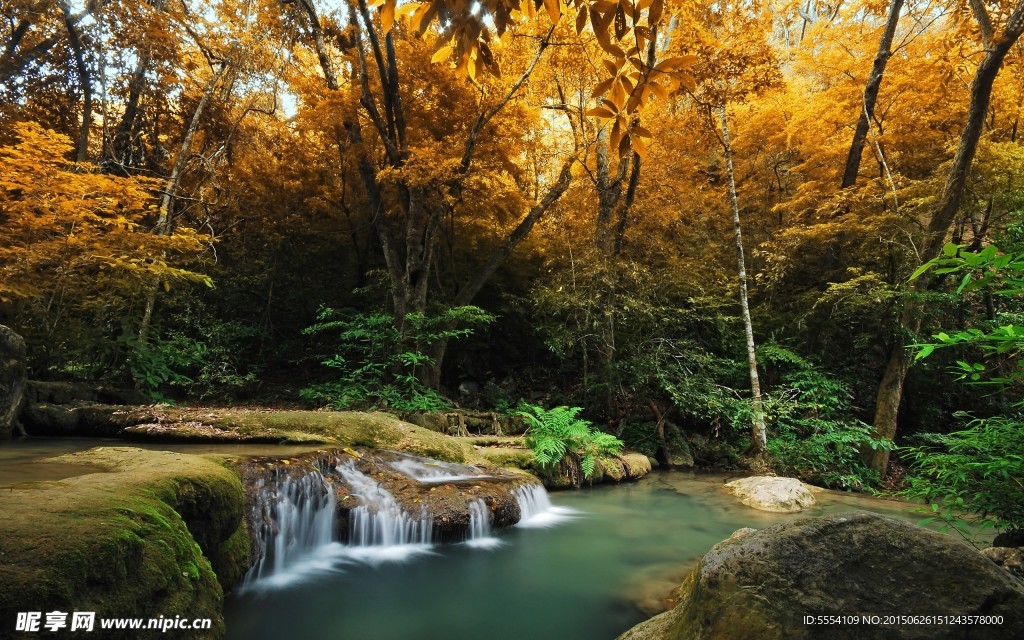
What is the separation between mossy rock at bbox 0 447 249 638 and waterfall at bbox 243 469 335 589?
0.62 m

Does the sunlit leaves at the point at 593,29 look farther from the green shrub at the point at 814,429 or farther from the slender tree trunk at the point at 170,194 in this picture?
the green shrub at the point at 814,429

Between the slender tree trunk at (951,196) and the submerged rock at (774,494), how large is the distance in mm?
2655

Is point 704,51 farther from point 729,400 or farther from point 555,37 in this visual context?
point 729,400

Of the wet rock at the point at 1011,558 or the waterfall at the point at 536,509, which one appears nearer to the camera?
the wet rock at the point at 1011,558

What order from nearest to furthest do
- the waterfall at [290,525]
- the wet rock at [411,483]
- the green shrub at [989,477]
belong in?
the green shrub at [989,477]
the waterfall at [290,525]
the wet rock at [411,483]

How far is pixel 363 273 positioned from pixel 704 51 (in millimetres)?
9549

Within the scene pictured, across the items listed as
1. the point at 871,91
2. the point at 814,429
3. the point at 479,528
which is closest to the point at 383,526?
the point at 479,528

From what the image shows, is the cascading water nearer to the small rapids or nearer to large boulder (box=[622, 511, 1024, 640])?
the small rapids

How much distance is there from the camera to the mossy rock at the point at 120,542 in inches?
74.2

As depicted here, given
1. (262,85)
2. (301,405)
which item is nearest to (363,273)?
(301,405)

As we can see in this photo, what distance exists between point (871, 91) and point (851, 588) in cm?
1155

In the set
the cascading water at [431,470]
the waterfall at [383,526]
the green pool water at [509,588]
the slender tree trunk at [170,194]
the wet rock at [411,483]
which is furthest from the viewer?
the slender tree trunk at [170,194]

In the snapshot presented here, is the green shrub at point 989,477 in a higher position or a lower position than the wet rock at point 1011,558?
higher

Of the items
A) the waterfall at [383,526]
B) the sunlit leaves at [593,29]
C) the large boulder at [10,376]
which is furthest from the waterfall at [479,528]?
the large boulder at [10,376]
